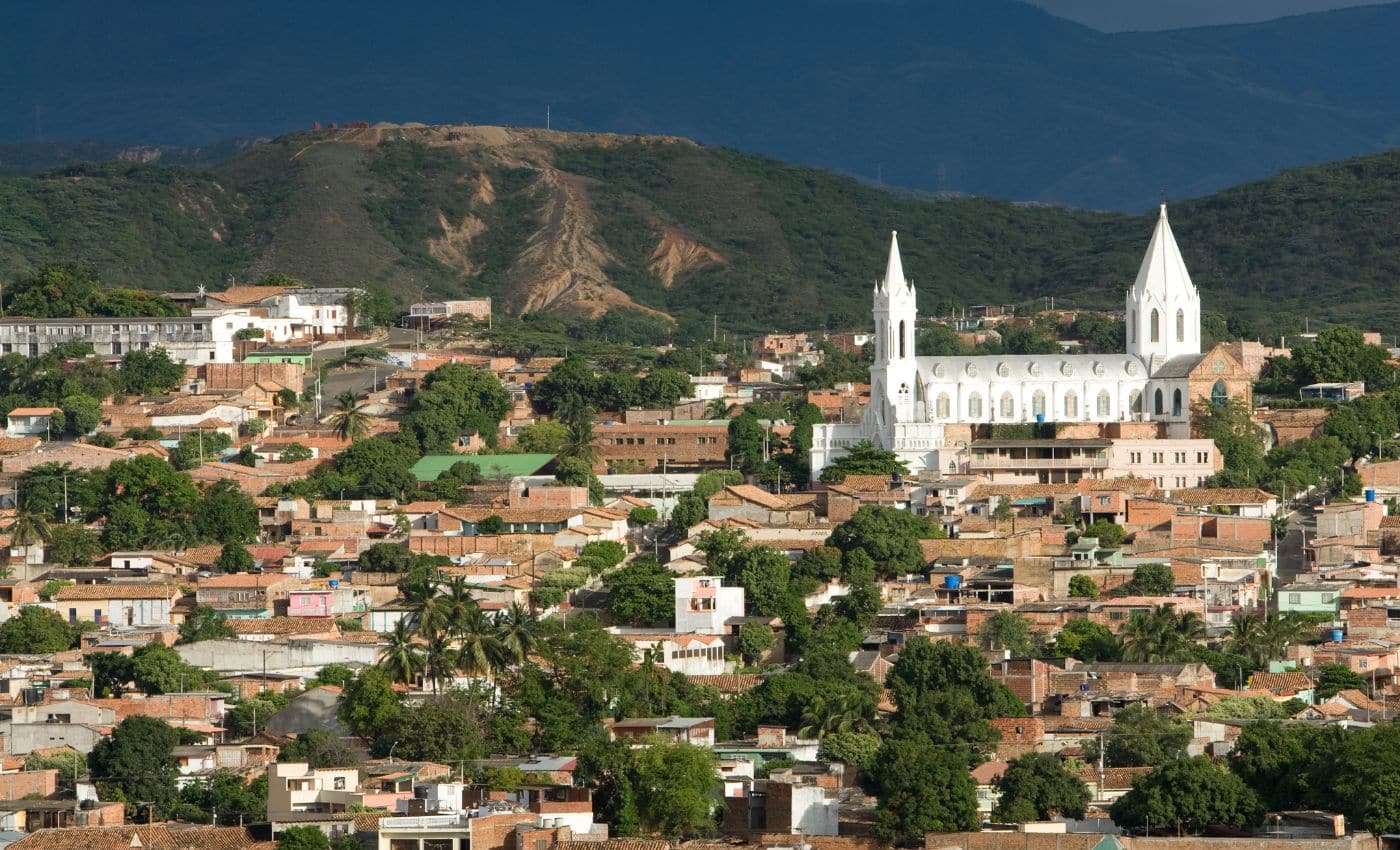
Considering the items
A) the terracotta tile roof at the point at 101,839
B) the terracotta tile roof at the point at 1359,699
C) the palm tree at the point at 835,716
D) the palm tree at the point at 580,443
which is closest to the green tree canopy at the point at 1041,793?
the palm tree at the point at 835,716

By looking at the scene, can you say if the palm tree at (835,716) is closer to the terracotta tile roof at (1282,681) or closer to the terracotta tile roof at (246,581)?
the terracotta tile roof at (1282,681)

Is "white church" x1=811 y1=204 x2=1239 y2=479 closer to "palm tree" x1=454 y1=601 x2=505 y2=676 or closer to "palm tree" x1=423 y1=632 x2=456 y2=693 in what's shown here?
"palm tree" x1=454 y1=601 x2=505 y2=676

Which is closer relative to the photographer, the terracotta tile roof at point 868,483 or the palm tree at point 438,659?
the palm tree at point 438,659

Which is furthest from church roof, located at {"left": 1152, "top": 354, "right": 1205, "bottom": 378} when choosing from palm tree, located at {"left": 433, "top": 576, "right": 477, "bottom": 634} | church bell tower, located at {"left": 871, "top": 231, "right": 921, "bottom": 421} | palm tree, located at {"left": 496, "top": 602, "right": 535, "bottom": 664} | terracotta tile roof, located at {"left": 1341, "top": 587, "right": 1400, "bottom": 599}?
palm tree, located at {"left": 433, "top": 576, "right": 477, "bottom": 634}

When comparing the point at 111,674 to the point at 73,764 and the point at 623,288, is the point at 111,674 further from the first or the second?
the point at 623,288

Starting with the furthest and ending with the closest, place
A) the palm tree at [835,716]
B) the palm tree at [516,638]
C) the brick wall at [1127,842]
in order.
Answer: the palm tree at [516,638]
the palm tree at [835,716]
the brick wall at [1127,842]
